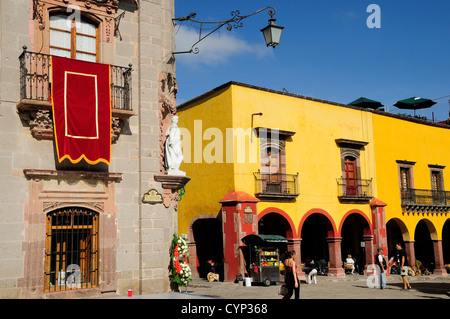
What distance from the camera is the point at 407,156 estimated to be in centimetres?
3175

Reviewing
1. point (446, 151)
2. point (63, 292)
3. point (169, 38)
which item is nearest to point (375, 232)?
point (446, 151)

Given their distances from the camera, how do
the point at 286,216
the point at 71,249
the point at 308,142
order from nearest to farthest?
the point at 71,249 → the point at 286,216 → the point at 308,142

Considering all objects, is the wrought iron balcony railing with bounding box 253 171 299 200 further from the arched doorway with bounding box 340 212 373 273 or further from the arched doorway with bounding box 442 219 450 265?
the arched doorway with bounding box 442 219 450 265

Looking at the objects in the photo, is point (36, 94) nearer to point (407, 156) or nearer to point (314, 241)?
point (314, 241)

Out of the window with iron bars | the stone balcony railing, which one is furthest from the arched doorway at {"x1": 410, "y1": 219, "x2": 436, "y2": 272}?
the stone balcony railing

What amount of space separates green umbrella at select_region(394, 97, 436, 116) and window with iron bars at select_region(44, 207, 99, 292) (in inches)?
1263

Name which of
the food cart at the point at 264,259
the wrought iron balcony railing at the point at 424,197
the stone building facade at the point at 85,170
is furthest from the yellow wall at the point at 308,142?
the stone building facade at the point at 85,170


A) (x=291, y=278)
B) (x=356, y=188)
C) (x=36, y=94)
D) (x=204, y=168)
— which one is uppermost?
(x=36, y=94)

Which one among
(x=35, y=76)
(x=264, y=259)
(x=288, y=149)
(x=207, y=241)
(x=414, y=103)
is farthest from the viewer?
(x=414, y=103)

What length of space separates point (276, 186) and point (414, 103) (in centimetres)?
1937

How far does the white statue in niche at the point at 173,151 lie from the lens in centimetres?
1492

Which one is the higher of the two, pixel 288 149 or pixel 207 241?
pixel 288 149

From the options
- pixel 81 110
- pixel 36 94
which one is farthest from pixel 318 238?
pixel 36 94

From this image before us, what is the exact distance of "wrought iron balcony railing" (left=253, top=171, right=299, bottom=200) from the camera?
2458cm
